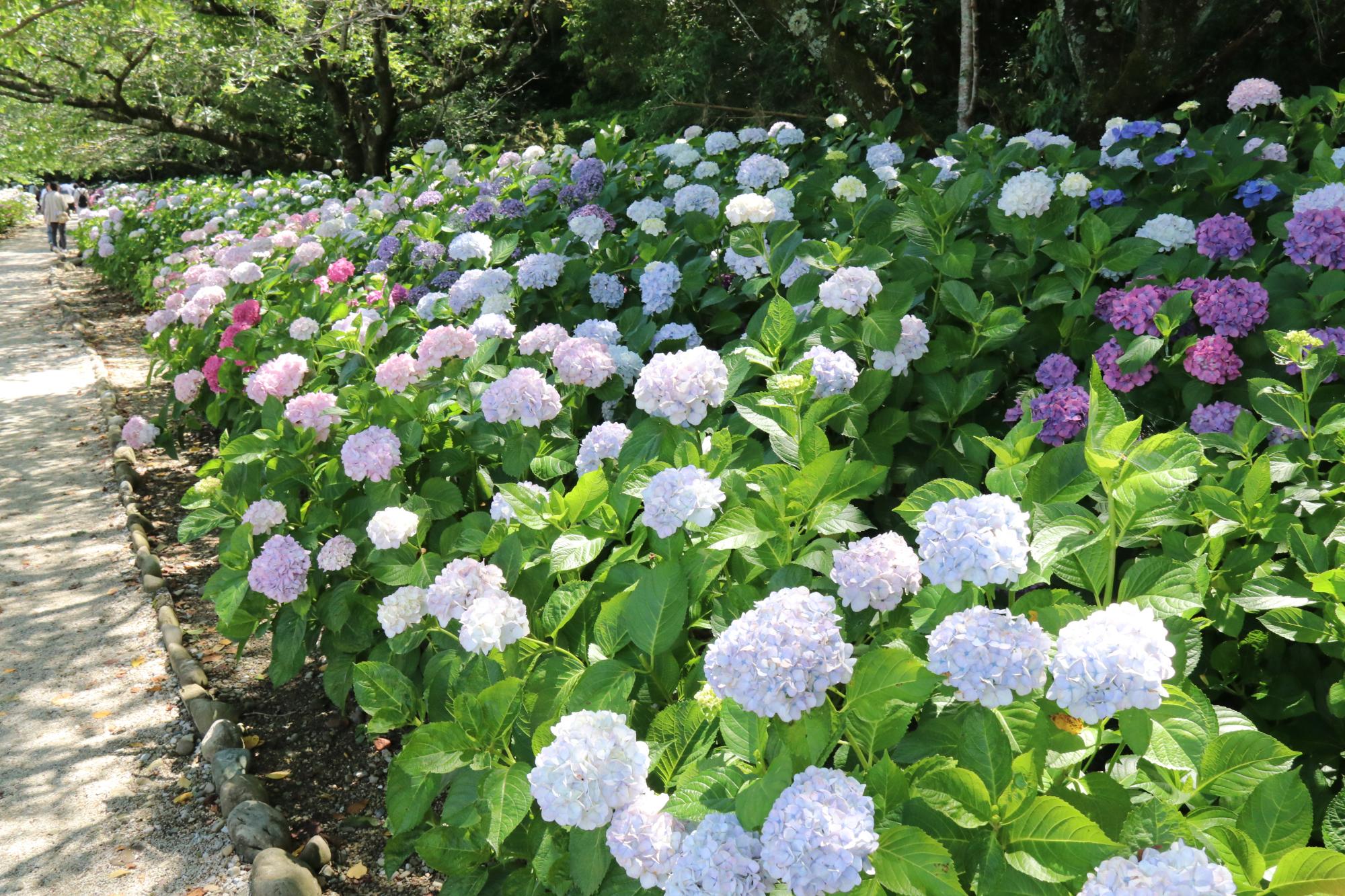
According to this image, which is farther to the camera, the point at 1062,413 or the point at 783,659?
the point at 1062,413

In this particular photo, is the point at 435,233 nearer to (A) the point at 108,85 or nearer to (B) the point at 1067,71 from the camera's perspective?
(B) the point at 1067,71

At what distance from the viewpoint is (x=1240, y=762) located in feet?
3.45

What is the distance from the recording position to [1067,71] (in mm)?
5555

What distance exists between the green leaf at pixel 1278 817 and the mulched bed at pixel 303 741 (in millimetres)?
1958

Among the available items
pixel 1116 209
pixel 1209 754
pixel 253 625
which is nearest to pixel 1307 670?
pixel 1209 754

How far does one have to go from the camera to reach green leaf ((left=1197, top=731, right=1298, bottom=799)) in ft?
3.40

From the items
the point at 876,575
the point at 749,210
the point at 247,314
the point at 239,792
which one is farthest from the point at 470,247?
the point at 876,575

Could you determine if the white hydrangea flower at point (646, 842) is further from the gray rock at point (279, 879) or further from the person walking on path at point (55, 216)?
the person walking on path at point (55, 216)

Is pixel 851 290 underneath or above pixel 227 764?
above

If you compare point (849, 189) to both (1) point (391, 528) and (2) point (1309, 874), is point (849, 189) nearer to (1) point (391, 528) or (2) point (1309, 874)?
(1) point (391, 528)

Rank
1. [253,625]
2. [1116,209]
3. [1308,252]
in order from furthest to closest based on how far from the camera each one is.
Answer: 1. [253,625]
2. [1116,209]
3. [1308,252]

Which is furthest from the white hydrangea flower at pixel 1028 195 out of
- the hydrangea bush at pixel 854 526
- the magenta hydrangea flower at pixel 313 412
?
the magenta hydrangea flower at pixel 313 412

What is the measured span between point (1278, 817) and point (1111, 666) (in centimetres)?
23

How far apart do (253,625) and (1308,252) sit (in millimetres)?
2798
